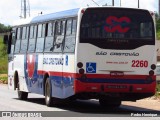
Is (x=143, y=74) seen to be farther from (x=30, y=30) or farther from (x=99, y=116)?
(x=30, y=30)

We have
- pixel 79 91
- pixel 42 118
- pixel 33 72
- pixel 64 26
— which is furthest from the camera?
pixel 33 72

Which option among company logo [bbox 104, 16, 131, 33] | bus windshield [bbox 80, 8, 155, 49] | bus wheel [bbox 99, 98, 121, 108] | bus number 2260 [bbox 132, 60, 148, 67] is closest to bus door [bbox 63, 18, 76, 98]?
bus windshield [bbox 80, 8, 155, 49]

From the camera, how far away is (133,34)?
64.2ft

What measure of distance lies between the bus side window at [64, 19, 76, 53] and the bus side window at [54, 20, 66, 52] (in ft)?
1.34

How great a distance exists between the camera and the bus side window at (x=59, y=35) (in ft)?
67.4

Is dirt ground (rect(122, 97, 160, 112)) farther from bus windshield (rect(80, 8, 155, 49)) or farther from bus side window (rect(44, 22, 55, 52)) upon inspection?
bus side window (rect(44, 22, 55, 52))

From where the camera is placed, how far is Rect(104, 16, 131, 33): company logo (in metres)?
19.3

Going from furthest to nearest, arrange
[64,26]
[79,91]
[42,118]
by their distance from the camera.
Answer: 1. [64,26]
2. [79,91]
3. [42,118]

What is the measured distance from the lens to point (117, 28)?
63.6 feet

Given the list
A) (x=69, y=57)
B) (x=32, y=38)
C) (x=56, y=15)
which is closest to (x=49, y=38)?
(x=56, y=15)

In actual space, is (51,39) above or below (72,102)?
above

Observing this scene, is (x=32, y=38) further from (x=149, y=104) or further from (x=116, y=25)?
(x=116, y=25)

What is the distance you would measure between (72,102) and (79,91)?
5.25m

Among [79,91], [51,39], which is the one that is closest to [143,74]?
[79,91]
